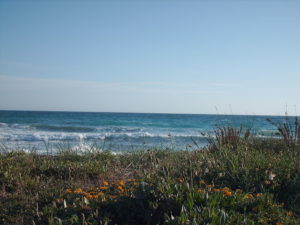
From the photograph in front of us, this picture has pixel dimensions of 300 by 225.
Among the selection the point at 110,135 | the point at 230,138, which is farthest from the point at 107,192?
the point at 110,135

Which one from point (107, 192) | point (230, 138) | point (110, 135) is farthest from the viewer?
point (110, 135)

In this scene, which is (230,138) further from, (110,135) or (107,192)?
(110,135)

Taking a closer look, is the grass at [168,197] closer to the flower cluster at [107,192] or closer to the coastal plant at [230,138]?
the flower cluster at [107,192]

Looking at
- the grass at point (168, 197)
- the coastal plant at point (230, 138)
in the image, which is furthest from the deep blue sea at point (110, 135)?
the grass at point (168, 197)

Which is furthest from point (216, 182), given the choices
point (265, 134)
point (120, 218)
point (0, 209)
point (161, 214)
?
point (265, 134)

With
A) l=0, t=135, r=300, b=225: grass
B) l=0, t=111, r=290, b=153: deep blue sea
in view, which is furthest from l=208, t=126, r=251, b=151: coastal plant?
l=0, t=135, r=300, b=225: grass

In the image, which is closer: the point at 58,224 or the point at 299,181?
the point at 58,224

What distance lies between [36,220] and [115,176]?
2325 mm

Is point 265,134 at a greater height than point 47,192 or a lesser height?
greater

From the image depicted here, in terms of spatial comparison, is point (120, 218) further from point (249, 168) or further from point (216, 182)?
point (249, 168)

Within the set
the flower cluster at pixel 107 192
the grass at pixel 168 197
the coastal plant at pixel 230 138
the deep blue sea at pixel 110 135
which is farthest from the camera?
the deep blue sea at pixel 110 135

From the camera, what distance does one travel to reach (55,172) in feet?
18.0

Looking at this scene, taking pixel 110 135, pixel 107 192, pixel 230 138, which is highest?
pixel 230 138

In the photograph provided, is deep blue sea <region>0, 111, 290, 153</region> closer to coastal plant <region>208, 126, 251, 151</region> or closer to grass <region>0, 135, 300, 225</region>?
coastal plant <region>208, 126, 251, 151</region>
